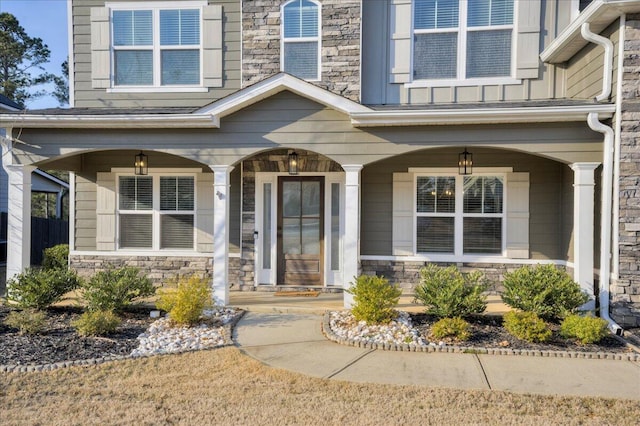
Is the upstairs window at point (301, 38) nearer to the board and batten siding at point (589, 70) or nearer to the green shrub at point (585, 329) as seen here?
the board and batten siding at point (589, 70)

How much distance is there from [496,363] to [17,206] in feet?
21.9

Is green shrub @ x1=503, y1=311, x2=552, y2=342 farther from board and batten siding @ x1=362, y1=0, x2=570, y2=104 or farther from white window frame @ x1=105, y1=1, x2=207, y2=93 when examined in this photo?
white window frame @ x1=105, y1=1, x2=207, y2=93

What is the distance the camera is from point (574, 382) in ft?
13.0

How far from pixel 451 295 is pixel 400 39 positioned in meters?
4.09

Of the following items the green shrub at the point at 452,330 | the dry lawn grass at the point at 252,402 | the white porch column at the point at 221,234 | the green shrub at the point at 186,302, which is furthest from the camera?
the white porch column at the point at 221,234

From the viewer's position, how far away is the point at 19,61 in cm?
2214

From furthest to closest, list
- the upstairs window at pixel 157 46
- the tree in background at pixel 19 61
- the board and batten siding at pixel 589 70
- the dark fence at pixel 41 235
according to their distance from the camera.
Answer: the tree in background at pixel 19 61 < the dark fence at pixel 41 235 < the upstairs window at pixel 157 46 < the board and batten siding at pixel 589 70

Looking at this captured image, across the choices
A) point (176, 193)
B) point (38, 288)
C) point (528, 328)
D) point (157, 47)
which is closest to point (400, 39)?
point (157, 47)

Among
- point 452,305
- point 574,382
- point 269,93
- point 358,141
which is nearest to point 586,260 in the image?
point 452,305

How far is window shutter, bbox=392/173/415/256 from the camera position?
7395mm

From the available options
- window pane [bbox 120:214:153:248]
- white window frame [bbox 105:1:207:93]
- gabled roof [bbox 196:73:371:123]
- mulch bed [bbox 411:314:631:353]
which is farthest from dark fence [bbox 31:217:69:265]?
mulch bed [bbox 411:314:631:353]

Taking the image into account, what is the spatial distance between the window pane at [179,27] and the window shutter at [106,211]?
100 inches

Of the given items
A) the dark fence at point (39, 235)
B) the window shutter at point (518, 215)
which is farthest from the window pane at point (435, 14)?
the dark fence at point (39, 235)

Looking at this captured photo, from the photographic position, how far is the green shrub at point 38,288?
19.4ft
